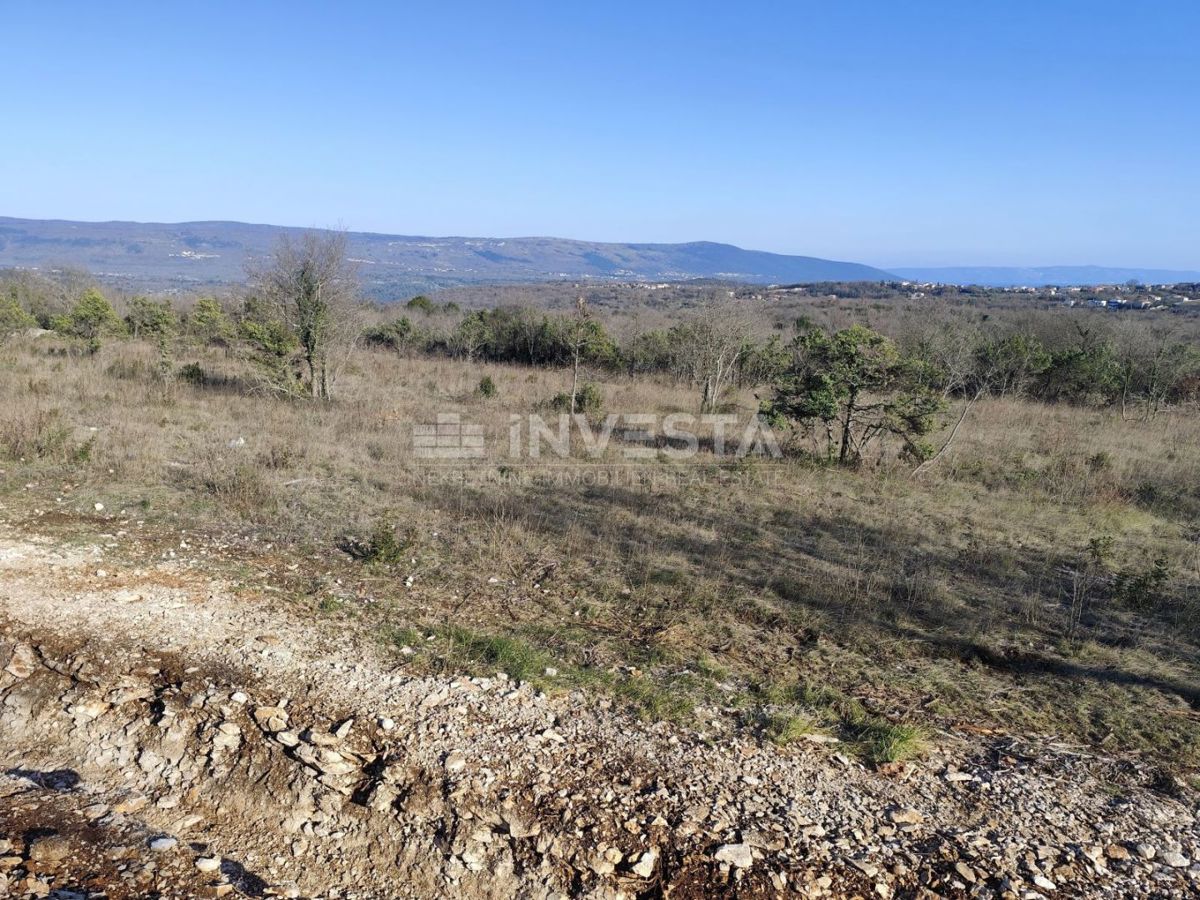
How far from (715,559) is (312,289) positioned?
11.3m

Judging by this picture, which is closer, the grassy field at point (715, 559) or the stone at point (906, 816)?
the stone at point (906, 816)

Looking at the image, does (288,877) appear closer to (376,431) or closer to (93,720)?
(93,720)

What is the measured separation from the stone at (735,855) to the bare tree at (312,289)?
1398cm

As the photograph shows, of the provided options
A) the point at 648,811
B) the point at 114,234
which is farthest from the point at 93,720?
the point at 114,234

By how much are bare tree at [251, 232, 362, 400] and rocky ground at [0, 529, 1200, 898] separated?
10.9 m

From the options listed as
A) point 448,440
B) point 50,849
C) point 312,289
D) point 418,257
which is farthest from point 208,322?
point 418,257

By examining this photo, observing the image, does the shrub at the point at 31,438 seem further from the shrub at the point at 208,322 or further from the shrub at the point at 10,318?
the shrub at the point at 208,322

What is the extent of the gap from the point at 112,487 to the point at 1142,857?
9.78 m

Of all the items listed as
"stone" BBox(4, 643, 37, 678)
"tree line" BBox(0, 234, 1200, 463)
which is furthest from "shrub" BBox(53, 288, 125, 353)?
"stone" BBox(4, 643, 37, 678)

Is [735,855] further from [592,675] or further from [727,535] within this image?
[727,535]

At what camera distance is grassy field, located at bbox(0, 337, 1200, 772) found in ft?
15.3

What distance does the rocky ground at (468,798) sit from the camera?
2965 millimetres

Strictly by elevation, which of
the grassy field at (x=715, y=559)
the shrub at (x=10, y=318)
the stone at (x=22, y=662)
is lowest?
the grassy field at (x=715, y=559)

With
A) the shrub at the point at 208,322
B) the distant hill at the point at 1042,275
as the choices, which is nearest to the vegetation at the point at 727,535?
the shrub at the point at 208,322
